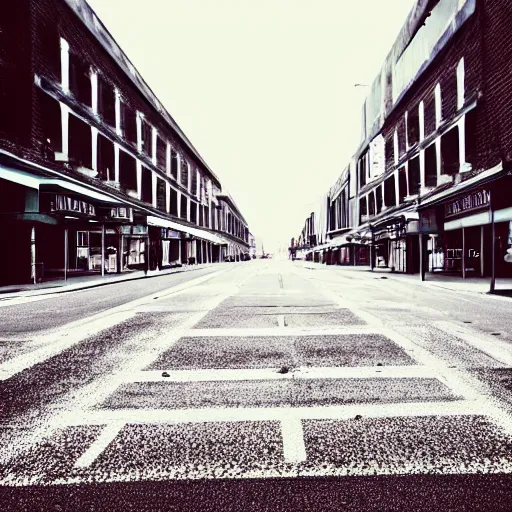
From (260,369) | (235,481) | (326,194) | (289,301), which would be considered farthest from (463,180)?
(326,194)

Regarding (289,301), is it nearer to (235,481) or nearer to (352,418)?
(352,418)

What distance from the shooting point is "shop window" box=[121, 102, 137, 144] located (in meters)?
35.4

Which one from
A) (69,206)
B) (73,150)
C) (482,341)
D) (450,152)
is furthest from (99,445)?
(450,152)

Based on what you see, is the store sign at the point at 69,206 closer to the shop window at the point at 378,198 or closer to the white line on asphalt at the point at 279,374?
the white line on asphalt at the point at 279,374

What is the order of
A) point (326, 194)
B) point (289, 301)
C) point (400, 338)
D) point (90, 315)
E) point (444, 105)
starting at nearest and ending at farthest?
→ point (400, 338), point (90, 315), point (289, 301), point (444, 105), point (326, 194)

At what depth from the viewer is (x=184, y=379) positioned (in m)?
4.63

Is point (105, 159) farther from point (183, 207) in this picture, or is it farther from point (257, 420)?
point (257, 420)

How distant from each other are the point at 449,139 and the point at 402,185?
Answer: 952 centimetres

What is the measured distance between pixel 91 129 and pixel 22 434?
28533 mm

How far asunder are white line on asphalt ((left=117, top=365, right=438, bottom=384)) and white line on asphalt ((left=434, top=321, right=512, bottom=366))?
129 cm

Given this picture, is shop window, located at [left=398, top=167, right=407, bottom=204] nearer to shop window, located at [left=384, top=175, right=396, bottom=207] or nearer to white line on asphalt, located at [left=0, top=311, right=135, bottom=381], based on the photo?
shop window, located at [left=384, top=175, right=396, bottom=207]

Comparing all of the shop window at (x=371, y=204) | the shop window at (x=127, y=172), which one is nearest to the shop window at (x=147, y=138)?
the shop window at (x=127, y=172)

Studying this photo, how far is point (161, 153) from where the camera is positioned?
47.0 metres

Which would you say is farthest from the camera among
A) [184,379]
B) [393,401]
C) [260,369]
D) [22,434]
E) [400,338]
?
[400,338]
